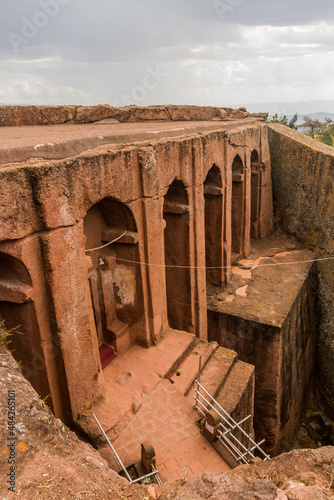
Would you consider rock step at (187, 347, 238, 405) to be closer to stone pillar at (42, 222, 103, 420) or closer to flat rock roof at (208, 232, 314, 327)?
stone pillar at (42, 222, 103, 420)

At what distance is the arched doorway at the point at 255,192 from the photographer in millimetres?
12391

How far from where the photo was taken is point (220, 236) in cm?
922

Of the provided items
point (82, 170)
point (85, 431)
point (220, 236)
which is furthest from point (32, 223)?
point (220, 236)

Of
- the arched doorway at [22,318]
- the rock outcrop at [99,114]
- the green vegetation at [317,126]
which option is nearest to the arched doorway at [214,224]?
the rock outcrop at [99,114]

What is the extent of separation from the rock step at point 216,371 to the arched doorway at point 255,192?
6.68 meters

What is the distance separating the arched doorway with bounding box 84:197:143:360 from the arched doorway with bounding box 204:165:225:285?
3.00 meters

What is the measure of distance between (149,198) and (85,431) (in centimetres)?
334

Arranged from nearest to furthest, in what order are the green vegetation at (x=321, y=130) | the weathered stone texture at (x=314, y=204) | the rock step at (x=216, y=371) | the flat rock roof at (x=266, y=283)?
the rock step at (x=216, y=371) → the flat rock roof at (x=266, y=283) → the weathered stone texture at (x=314, y=204) → the green vegetation at (x=321, y=130)

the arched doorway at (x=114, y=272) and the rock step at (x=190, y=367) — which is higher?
the arched doorway at (x=114, y=272)

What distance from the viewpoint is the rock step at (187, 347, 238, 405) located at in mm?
5949

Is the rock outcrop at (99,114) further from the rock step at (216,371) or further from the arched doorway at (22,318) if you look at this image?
Result: the rock step at (216,371)

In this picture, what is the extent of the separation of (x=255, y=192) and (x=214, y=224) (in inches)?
161

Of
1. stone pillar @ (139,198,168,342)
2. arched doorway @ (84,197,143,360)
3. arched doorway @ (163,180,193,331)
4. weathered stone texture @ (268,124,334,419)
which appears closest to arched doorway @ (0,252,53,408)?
arched doorway @ (84,197,143,360)

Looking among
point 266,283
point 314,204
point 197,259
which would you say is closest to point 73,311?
point 197,259
